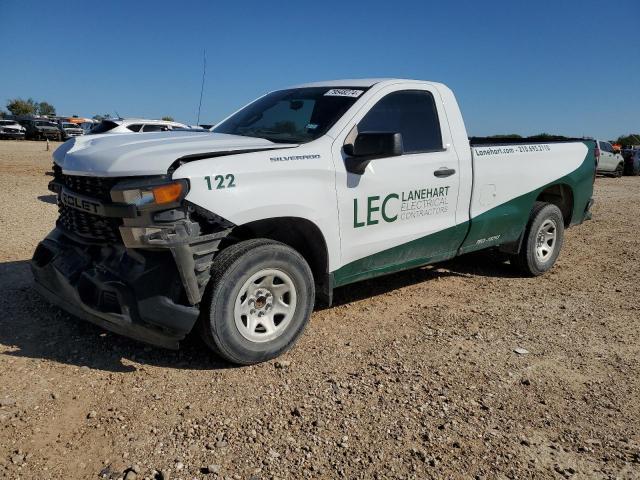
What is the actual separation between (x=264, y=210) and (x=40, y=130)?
44.0 meters

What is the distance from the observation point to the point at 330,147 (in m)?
3.92

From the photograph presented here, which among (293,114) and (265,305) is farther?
(293,114)

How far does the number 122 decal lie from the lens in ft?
10.7

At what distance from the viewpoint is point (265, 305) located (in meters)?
3.71

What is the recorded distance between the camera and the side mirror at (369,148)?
3.77m

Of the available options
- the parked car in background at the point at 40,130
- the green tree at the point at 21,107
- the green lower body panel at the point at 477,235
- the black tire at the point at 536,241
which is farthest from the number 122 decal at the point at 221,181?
the green tree at the point at 21,107

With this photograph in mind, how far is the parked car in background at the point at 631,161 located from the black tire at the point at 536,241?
22.9m

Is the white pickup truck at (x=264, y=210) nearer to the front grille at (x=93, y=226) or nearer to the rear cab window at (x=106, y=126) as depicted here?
the front grille at (x=93, y=226)

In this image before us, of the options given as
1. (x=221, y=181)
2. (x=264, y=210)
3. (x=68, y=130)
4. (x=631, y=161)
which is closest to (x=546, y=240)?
(x=264, y=210)

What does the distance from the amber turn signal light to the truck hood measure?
0.35ft

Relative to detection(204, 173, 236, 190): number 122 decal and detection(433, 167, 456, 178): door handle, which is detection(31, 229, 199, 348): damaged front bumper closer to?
detection(204, 173, 236, 190): number 122 decal

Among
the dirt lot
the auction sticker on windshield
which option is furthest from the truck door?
the dirt lot

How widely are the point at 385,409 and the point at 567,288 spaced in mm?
3479

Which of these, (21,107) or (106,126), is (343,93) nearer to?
(106,126)
